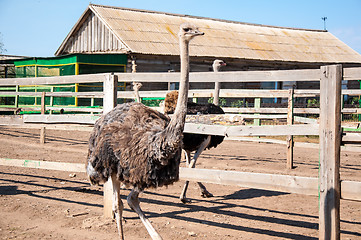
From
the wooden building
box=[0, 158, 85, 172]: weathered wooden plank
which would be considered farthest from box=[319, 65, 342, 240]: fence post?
the wooden building

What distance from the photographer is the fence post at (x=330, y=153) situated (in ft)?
10.6

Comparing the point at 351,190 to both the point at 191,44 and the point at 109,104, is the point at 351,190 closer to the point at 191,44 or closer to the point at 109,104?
the point at 109,104

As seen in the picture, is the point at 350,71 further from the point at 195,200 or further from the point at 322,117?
the point at 195,200

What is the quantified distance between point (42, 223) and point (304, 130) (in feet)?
9.08

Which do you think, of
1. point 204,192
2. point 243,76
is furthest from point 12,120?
point 243,76

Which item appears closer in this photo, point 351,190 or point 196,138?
point 351,190

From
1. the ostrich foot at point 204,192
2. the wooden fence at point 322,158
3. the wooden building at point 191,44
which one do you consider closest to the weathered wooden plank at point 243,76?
the wooden fence at point 322,158

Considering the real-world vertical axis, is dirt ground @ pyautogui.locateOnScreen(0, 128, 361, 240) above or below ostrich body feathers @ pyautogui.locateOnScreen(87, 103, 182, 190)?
below

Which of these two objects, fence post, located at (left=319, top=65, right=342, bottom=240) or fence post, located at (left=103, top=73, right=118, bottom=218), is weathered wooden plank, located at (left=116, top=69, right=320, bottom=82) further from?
fence post, located at (left=103, top=73, right=118, bottom=218)

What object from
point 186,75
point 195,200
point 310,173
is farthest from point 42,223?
point 310,173

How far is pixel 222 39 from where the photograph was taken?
2186cm

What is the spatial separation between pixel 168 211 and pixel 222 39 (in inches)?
700

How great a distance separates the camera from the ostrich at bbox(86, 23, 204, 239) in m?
3.30

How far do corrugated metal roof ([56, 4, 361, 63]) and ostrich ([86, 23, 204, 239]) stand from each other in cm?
1374
